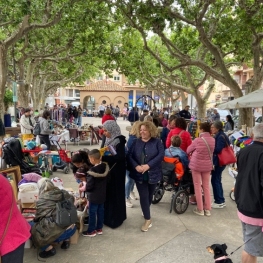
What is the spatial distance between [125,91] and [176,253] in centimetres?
4434

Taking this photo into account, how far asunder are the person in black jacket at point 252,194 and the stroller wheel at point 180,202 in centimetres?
213

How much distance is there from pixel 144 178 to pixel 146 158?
30cm

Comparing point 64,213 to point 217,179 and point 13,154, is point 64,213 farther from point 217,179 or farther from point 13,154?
point 13,154

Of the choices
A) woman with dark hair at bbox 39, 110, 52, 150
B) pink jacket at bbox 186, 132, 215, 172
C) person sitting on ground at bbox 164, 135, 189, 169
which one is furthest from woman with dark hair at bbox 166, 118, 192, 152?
woman with dark hair at bbox 39, 110, 52, 150

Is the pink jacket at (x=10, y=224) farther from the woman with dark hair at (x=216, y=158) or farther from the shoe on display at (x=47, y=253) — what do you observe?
the woman with dark hair at (x=216, y=158)

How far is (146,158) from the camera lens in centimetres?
423

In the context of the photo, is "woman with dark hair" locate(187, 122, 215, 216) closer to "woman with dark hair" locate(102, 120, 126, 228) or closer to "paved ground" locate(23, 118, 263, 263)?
"paved ground" locate(23, 118, 263, 263)

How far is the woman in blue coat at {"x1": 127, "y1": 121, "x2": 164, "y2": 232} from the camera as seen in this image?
4199mm

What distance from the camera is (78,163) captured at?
4.42 metres

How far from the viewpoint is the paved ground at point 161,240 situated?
3.65m

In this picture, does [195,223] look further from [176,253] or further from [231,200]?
[231,200]

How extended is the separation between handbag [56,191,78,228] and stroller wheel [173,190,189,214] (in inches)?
79.8

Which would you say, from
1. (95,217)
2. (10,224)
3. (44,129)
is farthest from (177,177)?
(44,129)

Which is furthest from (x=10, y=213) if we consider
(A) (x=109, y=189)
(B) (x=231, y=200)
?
(B) (x=231, y=200)
